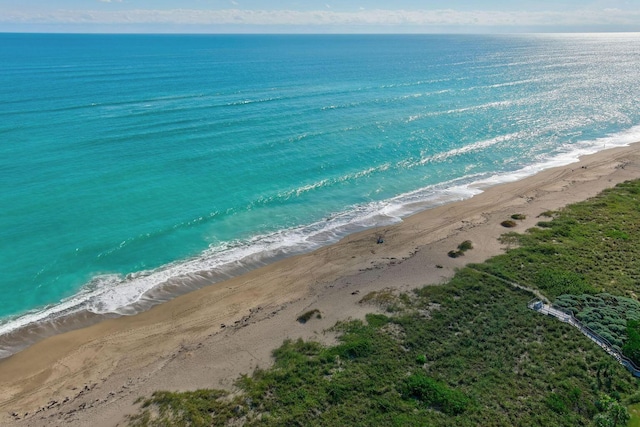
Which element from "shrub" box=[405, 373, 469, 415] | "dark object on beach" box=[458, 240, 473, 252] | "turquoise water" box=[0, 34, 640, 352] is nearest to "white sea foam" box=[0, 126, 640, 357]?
"turquoise water" box=[0, 34, 640, 352]

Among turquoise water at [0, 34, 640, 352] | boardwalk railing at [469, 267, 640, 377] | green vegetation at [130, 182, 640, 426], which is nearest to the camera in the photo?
green vegetation at [130, 182, 640, 426]

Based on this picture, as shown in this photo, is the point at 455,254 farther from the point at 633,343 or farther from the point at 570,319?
the point at 633,343

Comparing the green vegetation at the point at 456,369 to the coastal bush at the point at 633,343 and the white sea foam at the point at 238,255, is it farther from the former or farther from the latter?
the white sea foam at the point at 238,255

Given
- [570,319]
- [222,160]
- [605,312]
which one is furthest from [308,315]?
[222,160]

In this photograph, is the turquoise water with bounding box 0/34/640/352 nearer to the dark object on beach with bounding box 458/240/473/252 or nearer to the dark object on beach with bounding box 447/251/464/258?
the dark object on beach with bounding box 458/240/473/252

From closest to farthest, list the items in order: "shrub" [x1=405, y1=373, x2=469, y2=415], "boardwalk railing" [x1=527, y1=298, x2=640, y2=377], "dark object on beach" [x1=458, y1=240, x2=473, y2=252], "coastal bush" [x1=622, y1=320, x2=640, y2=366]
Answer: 1. "shrub" [x1=405, y1=373, x2=469, y2=415]
2. "boardwalk railing" [x1=527, y1=298, x2=640, y2=377]
3. "coastal bush" [x1=622, y1=320, x2=640, y2=366]
4. "dark object on beach" [x1=458, y1=240, x2=473, y2=252]

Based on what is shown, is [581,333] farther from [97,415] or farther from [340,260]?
[97,415]

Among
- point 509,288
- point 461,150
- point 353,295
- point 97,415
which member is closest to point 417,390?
point 353,295

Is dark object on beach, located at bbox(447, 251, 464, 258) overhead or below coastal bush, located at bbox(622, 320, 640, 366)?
below
